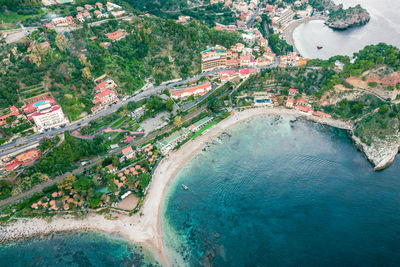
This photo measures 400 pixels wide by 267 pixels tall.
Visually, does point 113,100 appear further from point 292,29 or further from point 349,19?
point 349,19

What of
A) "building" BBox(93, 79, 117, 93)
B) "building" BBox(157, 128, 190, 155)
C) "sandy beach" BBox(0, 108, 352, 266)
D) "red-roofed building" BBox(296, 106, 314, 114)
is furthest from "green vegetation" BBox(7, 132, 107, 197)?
"red-roofed building" BBox(296, 106, 314, 114)

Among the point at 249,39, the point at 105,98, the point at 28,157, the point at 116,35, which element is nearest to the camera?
the point at 28,157

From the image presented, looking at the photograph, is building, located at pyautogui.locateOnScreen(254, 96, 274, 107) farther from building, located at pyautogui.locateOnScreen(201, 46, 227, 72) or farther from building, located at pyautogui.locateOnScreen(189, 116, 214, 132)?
building, located at pyautogui.locateOnScreen(201, 46, 227, 72)

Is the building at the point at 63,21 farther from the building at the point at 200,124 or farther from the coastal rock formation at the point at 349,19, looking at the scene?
the coastal rock formation at the point at 349,19

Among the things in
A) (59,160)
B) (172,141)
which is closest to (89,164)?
(59,160)

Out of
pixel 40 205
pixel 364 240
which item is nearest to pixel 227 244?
pixel 364 240
